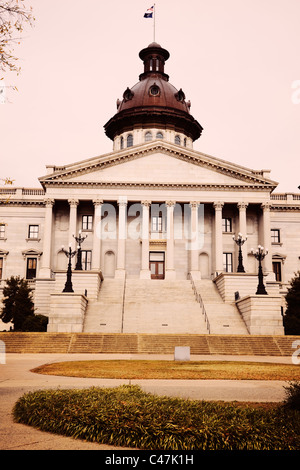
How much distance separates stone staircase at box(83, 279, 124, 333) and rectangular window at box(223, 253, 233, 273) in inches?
549

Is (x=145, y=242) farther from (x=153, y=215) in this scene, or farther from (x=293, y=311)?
(x=293, y=311)

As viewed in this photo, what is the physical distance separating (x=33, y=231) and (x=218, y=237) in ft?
74.7

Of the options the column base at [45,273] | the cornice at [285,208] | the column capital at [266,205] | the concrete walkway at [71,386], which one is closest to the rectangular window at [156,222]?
the column capital at [266,205]

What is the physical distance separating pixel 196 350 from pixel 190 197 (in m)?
29.9

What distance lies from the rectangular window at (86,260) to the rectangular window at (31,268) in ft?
20.9

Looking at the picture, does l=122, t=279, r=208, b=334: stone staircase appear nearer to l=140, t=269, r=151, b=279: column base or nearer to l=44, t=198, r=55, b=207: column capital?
l=140, t=269, r=151, b=279: column base

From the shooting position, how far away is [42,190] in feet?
212

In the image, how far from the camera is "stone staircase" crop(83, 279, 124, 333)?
4000 cm

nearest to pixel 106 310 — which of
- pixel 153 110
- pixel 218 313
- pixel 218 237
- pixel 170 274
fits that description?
pixel 218 313

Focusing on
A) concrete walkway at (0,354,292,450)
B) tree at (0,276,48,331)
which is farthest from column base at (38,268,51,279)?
concrete walkway at (0,354,292,450)

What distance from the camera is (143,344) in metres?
31.1

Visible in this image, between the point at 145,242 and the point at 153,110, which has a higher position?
the point at 153,110

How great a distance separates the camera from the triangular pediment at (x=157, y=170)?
189 feet

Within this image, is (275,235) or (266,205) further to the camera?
(275,235)
